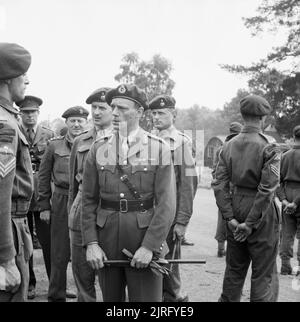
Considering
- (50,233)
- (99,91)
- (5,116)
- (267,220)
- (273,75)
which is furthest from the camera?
(273,75)

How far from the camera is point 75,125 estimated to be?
5.93 meters

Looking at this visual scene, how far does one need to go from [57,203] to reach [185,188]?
1.51 m

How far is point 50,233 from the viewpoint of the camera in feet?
19.9

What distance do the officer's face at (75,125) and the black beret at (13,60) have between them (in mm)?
2562

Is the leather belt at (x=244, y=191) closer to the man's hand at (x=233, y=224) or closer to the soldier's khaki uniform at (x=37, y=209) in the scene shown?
the man's hand at (x=233, y=224)

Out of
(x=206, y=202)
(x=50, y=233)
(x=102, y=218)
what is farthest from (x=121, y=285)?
(x=206, y=202)

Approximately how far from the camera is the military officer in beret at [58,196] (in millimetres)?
Answer: 5484

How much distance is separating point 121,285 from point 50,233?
8.18 feet

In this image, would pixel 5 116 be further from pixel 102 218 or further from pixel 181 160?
pixel 181 160

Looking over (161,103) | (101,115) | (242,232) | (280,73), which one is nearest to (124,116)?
(101,115)

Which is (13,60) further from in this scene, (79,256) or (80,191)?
(79,256)

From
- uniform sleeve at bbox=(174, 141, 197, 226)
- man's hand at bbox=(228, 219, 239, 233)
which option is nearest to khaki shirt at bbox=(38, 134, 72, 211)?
uniform sleeve at bbox=(174, 141, 197, 226)

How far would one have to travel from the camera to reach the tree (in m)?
45.8

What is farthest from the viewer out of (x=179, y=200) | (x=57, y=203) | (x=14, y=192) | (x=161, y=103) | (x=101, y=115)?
(x=161, y=103)
